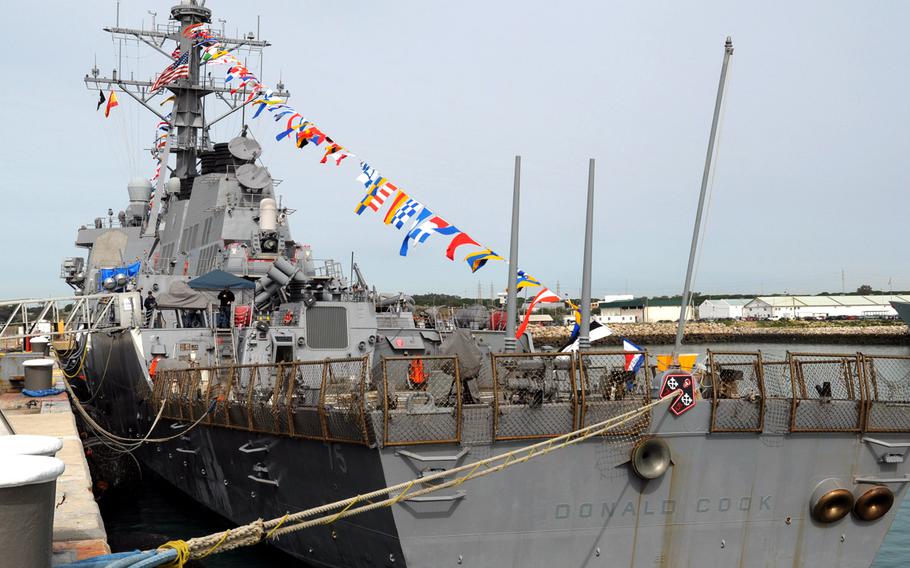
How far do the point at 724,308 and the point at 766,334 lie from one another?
3201 centimetres

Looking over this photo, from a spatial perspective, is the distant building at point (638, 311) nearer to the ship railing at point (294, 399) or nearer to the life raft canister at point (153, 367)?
the life raft canister at point (153, 367)

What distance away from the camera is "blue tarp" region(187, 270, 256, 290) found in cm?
2011

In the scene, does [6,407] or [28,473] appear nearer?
[28,473]

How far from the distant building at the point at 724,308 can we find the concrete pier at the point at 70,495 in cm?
10477

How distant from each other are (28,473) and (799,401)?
887cm

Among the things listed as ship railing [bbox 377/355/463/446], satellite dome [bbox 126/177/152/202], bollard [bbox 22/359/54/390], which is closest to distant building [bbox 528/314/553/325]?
satellite dome [bbox 126/177/152/202]

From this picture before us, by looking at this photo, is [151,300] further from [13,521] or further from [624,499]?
[13,521]

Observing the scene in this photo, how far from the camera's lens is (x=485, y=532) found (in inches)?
379

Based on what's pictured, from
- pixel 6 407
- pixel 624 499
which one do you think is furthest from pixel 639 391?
pixel 6 407

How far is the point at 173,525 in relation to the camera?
54.5 feet

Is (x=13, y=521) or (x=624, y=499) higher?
(x=13, y=521)

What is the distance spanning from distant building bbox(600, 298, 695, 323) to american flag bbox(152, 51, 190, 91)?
81.7 meters

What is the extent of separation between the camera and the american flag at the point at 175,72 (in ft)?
91.1

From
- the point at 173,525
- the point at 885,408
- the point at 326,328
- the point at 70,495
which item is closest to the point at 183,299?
the point at 326,328
